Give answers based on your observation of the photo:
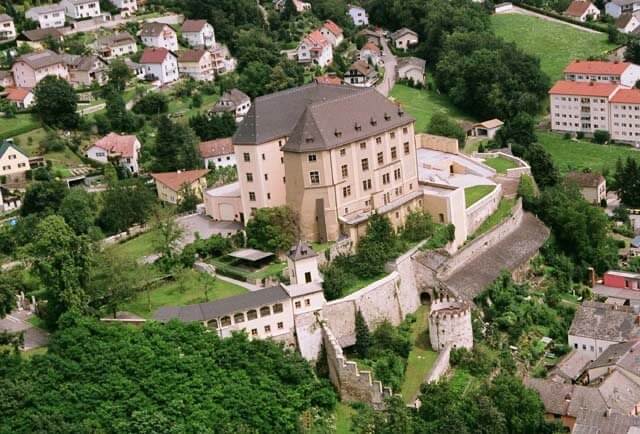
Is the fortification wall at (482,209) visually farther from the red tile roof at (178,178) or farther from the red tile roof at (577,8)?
the red tile roof at (577,8)

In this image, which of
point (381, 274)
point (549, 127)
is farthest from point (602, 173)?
point (381, 274)

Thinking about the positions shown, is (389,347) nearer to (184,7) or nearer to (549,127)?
(549,127)

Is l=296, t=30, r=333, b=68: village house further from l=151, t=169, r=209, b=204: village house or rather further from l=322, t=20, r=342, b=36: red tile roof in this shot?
l=151, t=169, r=209, b=204: village house

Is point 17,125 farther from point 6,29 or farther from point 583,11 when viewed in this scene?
point 583,11

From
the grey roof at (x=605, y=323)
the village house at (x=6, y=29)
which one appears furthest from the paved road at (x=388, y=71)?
the grey roof at (x=605, y=323)

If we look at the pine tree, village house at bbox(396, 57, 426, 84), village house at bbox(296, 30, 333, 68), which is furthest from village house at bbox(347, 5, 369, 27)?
the pine tree

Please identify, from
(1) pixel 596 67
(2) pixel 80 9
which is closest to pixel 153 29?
(2) pixel 80 9
